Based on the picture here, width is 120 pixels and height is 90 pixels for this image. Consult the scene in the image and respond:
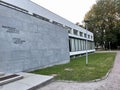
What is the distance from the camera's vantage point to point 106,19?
46.7 meters

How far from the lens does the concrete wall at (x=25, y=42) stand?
27.6ft

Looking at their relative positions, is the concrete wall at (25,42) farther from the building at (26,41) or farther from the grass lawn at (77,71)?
the grass lawn at (77,71)

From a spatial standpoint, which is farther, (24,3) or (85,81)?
(24,3)

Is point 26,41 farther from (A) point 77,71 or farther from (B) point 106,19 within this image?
(B) point 106,19

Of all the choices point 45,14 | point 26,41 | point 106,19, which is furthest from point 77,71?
point 106,19

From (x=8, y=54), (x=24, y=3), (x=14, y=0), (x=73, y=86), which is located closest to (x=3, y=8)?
(x=8, y=54)

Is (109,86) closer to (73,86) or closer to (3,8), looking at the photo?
(73,86)

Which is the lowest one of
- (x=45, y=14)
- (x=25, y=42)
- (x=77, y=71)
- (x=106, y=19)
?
(x=77, y=71)

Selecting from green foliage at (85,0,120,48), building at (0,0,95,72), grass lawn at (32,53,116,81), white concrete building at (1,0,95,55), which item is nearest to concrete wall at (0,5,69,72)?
building at (0,0,95,72)

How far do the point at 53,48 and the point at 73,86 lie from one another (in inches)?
273

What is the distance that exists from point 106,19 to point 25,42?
1596 inches

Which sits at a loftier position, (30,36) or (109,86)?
(30,36)

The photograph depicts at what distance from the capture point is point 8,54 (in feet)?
28.0

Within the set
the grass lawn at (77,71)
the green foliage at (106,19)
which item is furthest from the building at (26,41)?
the green foliage at (106,19)
